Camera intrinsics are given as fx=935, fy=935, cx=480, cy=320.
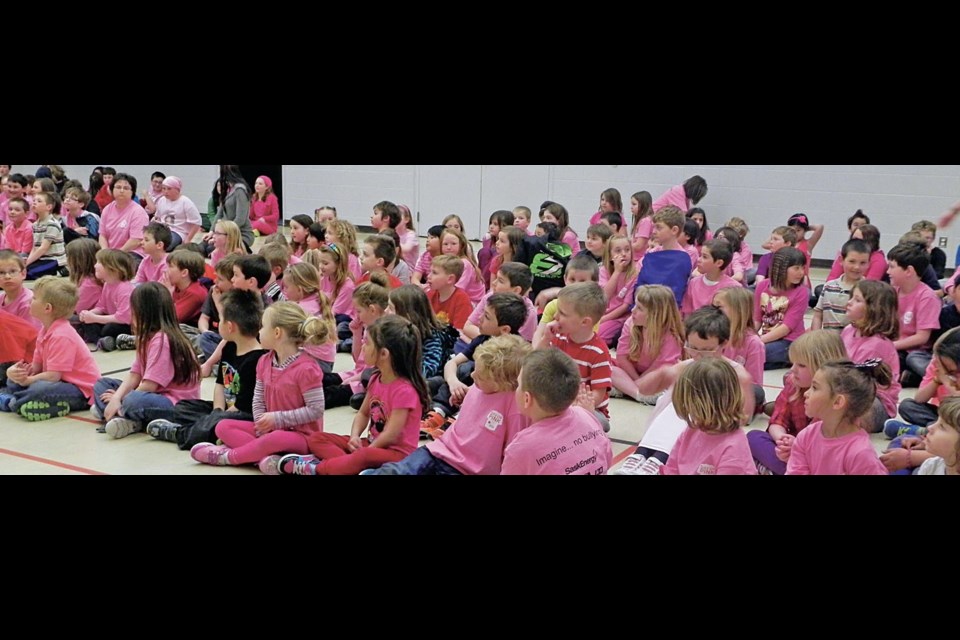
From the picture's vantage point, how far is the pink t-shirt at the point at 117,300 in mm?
6543

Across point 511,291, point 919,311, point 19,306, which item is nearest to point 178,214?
point 19,306

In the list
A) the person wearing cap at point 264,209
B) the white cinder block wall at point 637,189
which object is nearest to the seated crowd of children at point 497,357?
the white cinder block wall at point 637,189

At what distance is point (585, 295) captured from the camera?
15.3ft

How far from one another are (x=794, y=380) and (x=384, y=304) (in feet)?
7.16

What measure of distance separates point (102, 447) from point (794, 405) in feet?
10.6

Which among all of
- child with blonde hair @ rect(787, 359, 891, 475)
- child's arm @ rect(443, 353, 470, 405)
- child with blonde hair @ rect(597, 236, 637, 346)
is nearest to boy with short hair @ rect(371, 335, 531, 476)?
child with blonde hair @ rect(787, 359, 891, 475)

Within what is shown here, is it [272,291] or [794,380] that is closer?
[794,380]

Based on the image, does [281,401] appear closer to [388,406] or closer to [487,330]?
[388,406]

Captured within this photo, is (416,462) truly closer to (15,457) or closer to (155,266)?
(15,457)

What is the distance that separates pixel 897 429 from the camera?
476cm

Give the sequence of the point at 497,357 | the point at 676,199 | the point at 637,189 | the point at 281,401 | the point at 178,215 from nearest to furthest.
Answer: the point at 497,357 < the point at 281,401 < the point at 178,215 < the point at 676,199 < the point at 637,189
